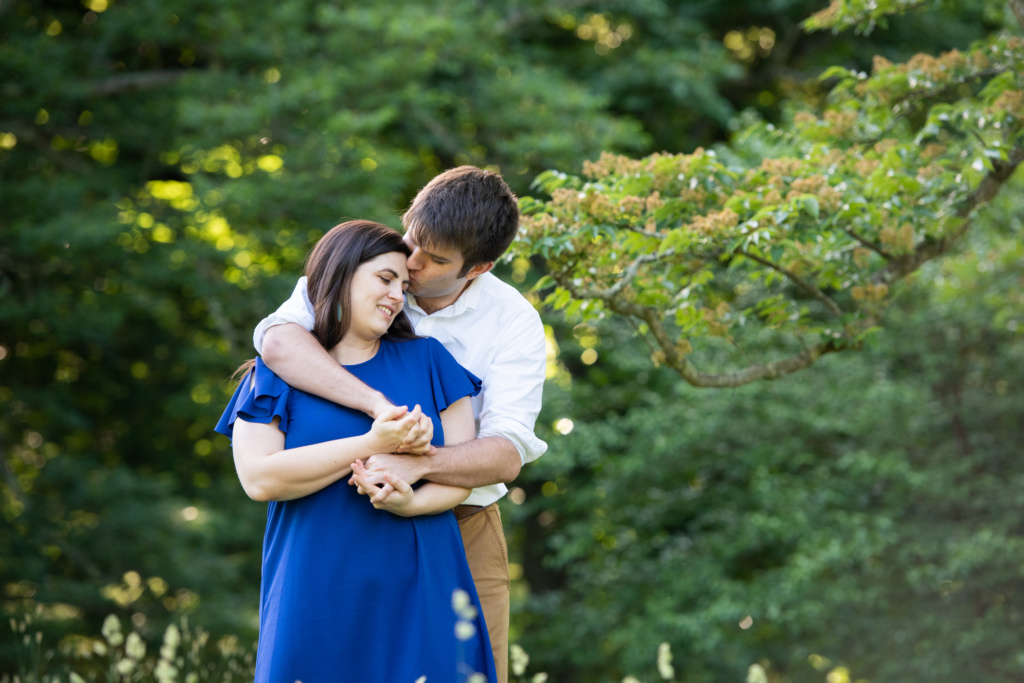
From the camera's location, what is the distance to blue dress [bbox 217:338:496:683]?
1.88 meters

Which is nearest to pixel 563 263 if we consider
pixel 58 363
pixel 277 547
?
pixel 277 547

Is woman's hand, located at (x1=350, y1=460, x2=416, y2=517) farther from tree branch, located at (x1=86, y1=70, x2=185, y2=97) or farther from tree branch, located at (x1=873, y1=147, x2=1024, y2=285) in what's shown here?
tree branch, located at (x1=86, y1=70, x2=185, y2=97)

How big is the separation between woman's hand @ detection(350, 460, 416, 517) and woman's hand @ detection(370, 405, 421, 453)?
6 cm

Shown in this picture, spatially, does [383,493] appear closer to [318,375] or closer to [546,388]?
[318,375]

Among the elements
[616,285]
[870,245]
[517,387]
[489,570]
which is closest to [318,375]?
[517,387]

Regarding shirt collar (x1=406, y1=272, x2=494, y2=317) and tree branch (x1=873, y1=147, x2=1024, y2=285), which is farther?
tree branch (x1=873, y1=147, x2=1024, y2=285)

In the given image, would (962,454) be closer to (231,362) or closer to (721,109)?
(721,109)

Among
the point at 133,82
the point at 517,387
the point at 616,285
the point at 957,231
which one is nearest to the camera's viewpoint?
the point at 517,387

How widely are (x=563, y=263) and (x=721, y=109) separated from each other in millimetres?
6937

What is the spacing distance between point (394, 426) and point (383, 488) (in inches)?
5.4

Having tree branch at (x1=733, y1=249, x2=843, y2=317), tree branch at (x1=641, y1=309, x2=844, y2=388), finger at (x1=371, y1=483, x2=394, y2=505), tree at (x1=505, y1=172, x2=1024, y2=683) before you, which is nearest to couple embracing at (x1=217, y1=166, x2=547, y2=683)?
finger at (x1=371, y1=483, x2=394, y2=505)

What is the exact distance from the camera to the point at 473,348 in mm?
2320

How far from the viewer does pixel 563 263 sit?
2.96 m

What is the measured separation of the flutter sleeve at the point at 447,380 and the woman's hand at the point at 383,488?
10.4 inches
